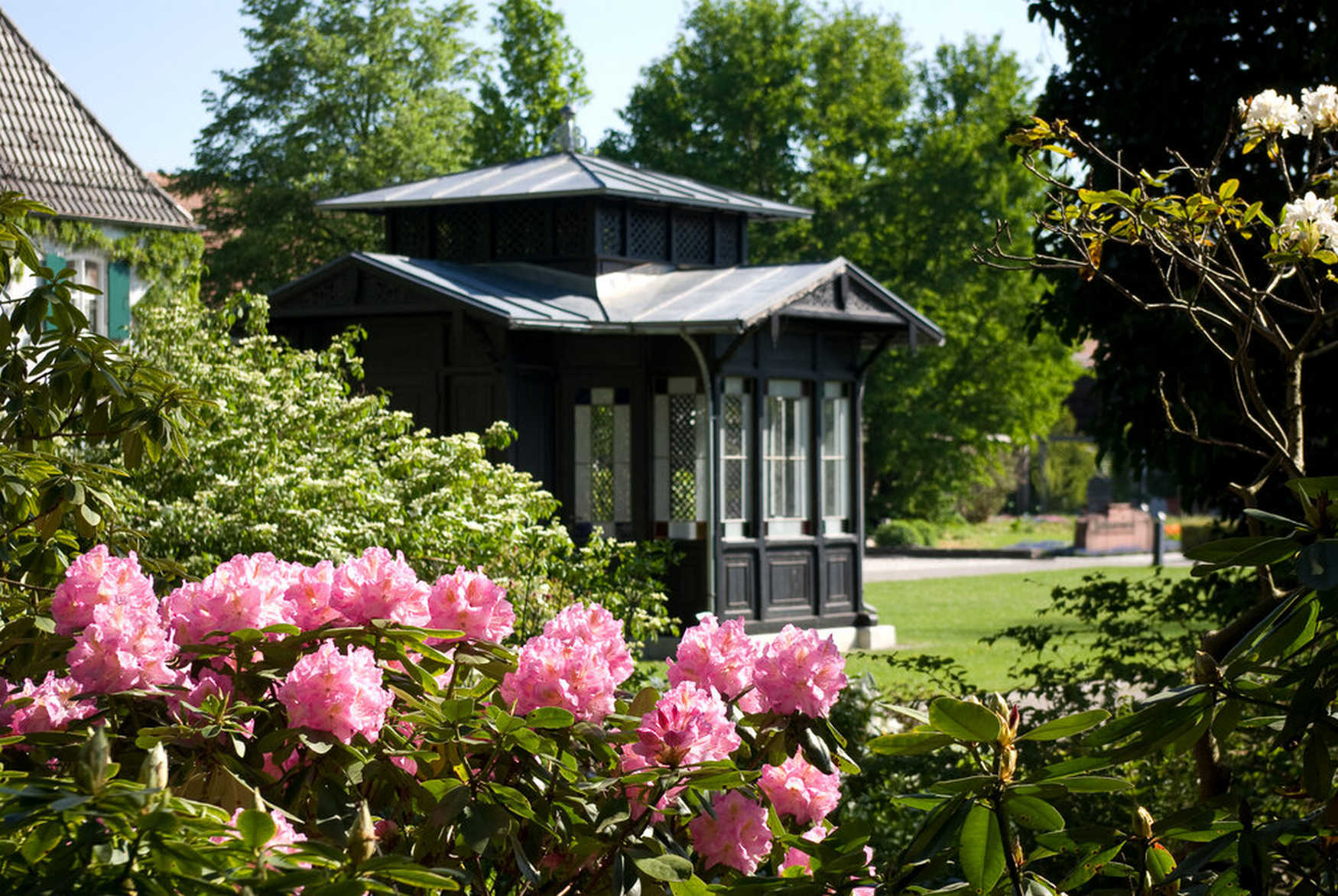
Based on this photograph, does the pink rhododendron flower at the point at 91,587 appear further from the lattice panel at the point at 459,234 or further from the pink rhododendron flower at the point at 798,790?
the lattice panel at the point at 459,234

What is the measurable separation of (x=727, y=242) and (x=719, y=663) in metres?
17.0

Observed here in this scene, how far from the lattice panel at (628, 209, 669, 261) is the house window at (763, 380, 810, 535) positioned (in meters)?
2.06

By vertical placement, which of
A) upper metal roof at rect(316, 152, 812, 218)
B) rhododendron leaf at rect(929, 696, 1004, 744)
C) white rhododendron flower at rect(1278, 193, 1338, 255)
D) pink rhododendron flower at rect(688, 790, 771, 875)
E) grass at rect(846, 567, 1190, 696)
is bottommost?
grass at rect(846, 567, 1190, 696)

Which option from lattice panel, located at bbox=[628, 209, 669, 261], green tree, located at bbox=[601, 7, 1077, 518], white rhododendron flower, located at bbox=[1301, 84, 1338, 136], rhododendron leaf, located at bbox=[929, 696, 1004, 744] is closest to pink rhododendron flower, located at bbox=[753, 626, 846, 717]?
rhododendron leaf, located at bbox=[929, 696, 1004, 744]

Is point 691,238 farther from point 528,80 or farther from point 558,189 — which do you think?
point 528,80

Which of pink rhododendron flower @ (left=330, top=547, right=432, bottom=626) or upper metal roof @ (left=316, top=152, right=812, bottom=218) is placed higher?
upper metal roof @ (left=316, top=152, right=812, bottom=218)

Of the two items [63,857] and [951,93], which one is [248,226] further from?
[63,857]

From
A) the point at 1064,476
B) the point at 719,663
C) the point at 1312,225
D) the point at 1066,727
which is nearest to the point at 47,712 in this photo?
the point at 719,663

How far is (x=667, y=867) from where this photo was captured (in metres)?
2.43

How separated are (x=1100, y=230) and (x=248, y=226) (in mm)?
31180

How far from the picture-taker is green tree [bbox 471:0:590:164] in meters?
35.5

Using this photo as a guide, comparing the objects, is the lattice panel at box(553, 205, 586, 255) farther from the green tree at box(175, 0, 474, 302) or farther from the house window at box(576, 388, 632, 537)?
the green tree at box(175, 0, 474, 302)

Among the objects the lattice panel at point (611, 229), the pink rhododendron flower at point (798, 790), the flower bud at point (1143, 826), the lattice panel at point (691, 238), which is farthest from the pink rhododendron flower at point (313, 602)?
the lattice panel at point (691, 238)

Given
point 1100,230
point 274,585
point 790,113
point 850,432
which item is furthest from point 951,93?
point 274,585
